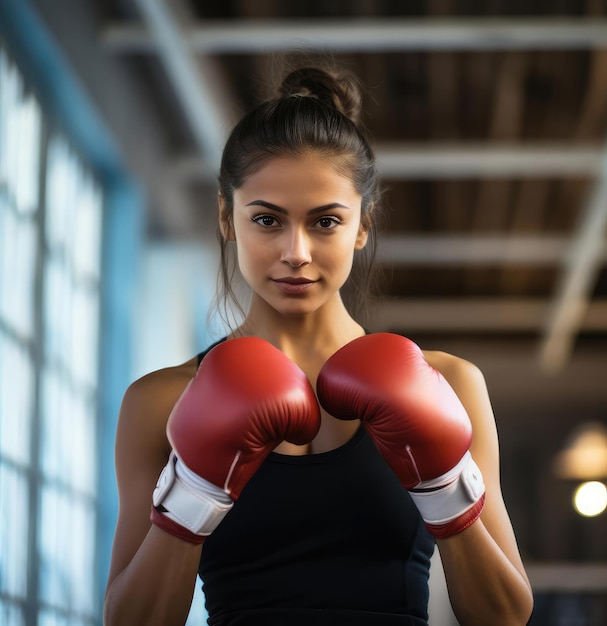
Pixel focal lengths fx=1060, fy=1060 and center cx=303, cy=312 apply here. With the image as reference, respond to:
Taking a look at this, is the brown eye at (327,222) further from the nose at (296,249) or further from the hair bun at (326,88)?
the hair bun at (326,88)

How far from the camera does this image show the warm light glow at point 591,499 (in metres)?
9.05

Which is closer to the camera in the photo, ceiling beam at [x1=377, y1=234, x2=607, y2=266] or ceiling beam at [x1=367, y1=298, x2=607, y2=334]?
ceiling beam at [x1=377, y1=234, x2=607, y2=266]

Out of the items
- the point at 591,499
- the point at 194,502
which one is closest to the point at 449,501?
the point at 194,502

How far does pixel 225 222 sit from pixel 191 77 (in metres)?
2.96

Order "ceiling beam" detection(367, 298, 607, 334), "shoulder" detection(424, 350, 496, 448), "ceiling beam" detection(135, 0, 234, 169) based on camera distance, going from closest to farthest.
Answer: "shoulder" detection(424, 350, 496, 448) < "ceiling beam" detection(135, 0, 234, 169) < "ceiling beam" detection(367, 298, 607, 334)

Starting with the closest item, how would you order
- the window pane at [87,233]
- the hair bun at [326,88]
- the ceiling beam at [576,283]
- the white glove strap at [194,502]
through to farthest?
A: 1. the white glove strap at [194,502]
2. the hair bun at [326,88]
3. the window pane at [87,233]
4. the ceiling beam at [576,283]

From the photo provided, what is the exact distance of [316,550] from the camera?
140 centimetres

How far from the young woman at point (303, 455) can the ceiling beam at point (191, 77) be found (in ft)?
7.04

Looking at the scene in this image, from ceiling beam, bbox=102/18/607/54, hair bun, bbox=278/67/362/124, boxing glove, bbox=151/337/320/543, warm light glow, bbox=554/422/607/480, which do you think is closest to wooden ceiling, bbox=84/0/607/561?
ceiling beam, bbox=102/18/607/54

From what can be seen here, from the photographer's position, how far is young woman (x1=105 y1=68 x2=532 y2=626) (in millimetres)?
1314

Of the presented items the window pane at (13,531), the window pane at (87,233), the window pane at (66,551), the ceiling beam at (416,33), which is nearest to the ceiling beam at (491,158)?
the ceiling beam at (416,33)

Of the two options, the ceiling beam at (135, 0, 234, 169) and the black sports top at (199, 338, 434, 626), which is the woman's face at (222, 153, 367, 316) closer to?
the black sports top at (199, 338, 434, 626)

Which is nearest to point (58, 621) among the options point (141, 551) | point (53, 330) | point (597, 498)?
point (53, 330)

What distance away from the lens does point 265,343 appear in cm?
137
